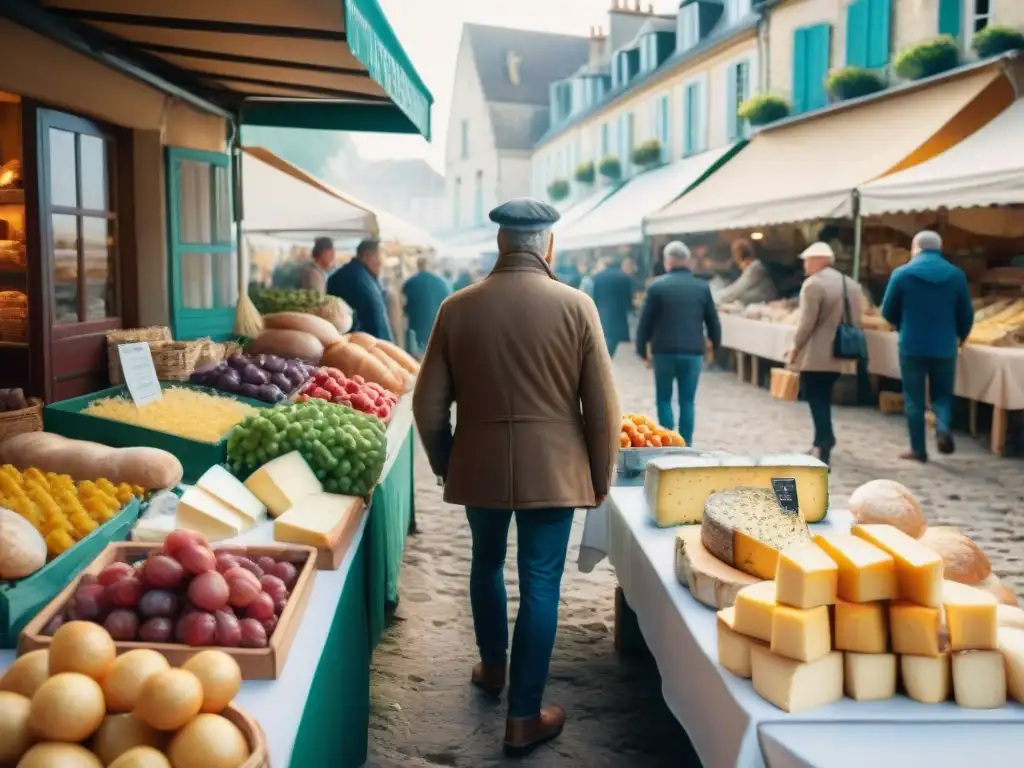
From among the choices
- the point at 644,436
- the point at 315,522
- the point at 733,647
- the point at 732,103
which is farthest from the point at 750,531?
the point at 732,103

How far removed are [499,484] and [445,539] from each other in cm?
311

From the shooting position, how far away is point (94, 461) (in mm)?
3568

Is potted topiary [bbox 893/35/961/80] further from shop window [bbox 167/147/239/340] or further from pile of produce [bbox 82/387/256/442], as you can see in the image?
pile of produce [bbox 82/387/256/442]

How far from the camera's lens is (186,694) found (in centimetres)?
181

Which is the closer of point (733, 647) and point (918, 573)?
point (918, 573)

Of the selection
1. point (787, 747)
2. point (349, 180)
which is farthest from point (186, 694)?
point (349, 180)

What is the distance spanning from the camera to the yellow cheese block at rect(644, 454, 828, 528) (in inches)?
138

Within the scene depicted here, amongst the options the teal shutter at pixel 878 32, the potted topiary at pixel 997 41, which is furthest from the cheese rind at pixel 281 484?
the teal shutter at pixel 878 32

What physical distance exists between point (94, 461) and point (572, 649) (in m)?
2.20

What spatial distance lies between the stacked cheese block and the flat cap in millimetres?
1513

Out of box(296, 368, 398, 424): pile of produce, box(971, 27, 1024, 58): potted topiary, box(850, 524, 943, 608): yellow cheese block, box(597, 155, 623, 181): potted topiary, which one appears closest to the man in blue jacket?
box(971, 27, 1024, 58): potted topiary

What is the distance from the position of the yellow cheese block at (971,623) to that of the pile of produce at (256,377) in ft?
11.7

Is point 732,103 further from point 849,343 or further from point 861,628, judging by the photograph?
point 861,628

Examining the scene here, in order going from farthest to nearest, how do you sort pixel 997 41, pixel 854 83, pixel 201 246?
pixel 854 83 → pixel 997 41 → pixel 201 246
